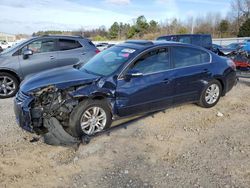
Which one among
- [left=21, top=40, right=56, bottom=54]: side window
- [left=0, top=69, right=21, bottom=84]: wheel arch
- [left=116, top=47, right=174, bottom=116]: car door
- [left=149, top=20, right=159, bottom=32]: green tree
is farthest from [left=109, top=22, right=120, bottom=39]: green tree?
[left=116, top=47, right=174, bottom=116]: car door

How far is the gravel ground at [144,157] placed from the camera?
363 centimetres

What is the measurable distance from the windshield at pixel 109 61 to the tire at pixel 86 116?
0.66 meters

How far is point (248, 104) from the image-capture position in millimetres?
6824

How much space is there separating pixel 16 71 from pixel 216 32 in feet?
186

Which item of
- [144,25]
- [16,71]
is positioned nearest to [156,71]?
[16,71]

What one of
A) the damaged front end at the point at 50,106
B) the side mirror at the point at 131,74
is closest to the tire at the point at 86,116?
the damaged front end at the point at 50,106

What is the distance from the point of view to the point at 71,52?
896 centimetres

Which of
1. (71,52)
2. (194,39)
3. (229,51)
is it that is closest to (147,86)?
(71,52)

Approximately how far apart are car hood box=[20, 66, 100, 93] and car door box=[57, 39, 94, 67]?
331 centimetres

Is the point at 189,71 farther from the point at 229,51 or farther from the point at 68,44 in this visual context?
the point at 229,51

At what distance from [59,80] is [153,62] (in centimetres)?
181

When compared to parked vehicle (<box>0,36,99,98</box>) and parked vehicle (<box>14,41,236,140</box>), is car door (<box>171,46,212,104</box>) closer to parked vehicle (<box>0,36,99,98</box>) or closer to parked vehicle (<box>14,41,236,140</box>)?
parked vehicle (<box>14,41,236,140</box>)

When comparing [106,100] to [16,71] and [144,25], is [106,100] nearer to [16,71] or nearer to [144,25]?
[16,71]

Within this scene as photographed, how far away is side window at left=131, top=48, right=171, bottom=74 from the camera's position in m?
5.36
